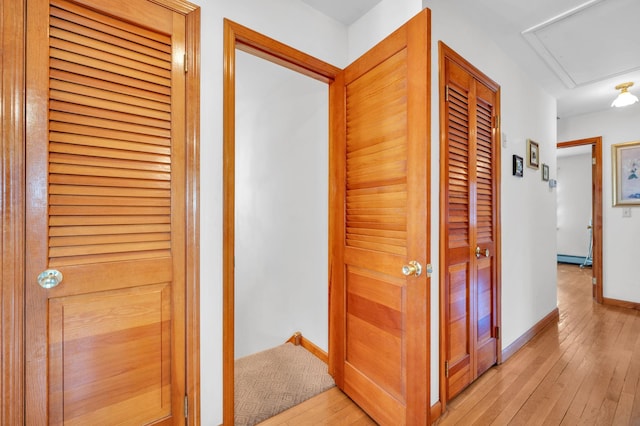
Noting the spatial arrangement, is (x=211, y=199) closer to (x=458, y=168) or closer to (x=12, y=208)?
(x=12, y=208)

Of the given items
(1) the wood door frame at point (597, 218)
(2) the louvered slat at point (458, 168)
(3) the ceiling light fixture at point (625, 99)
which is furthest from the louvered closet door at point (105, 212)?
(1) the wood door frame at point (597, 218)

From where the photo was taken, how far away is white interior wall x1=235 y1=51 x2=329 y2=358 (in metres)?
2.23

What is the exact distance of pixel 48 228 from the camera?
104cm

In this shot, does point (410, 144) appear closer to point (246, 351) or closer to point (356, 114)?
point (356, 114)

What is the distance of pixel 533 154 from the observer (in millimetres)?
2625

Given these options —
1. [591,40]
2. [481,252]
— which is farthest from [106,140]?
[591,40]

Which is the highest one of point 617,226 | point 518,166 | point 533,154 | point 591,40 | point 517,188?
point 591,40

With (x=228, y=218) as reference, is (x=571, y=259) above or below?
below

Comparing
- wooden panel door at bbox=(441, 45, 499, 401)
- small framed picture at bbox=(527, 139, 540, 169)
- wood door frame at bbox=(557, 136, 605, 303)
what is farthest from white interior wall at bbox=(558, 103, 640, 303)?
wooden panel door at bbox=(441, 45, 499, 401)

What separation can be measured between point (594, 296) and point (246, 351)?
4.42 m

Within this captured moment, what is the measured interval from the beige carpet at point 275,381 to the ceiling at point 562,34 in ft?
7.99

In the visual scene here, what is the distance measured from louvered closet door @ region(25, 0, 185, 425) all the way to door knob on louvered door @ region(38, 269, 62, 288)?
0.02 m

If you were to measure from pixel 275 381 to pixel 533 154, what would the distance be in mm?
2940

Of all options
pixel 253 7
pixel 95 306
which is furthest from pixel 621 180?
pixel 95 306
